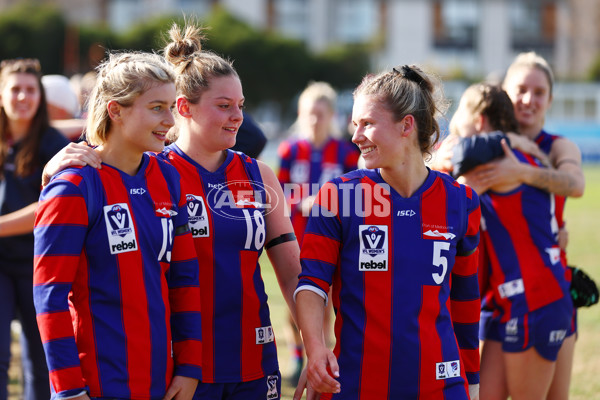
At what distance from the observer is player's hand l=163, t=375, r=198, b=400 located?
2947 millimetres

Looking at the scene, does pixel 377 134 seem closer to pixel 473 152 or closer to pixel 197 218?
pixel 197 218

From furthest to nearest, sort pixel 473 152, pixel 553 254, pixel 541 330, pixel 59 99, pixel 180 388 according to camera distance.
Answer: pixel 59 99 < pixel 553 254 < pixel 541 330 < pixel 473 152 < pixel 180 388

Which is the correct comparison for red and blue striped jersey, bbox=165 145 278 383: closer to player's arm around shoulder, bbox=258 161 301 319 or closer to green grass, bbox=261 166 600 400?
player's arm around shoulder, bbox=258 161 301 319

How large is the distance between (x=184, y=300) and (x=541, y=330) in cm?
199

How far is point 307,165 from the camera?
8.04 m

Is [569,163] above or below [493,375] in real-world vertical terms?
above

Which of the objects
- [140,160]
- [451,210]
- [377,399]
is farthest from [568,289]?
[140,160]

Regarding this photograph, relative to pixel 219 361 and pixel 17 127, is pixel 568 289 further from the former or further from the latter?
pixel 17 127

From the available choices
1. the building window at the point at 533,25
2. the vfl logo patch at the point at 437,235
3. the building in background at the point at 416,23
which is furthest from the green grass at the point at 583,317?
the building window at the point at 533,25

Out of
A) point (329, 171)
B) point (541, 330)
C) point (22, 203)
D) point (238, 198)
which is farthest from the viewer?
point (329, 171)

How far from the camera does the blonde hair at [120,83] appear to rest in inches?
117

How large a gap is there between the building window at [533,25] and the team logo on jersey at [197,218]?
2615 inches

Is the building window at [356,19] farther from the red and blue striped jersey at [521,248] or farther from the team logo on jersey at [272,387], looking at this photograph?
the team logo on jersey at [272,387]

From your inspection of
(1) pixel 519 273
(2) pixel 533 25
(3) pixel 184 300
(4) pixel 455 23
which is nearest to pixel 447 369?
(3) pixel 184 300
